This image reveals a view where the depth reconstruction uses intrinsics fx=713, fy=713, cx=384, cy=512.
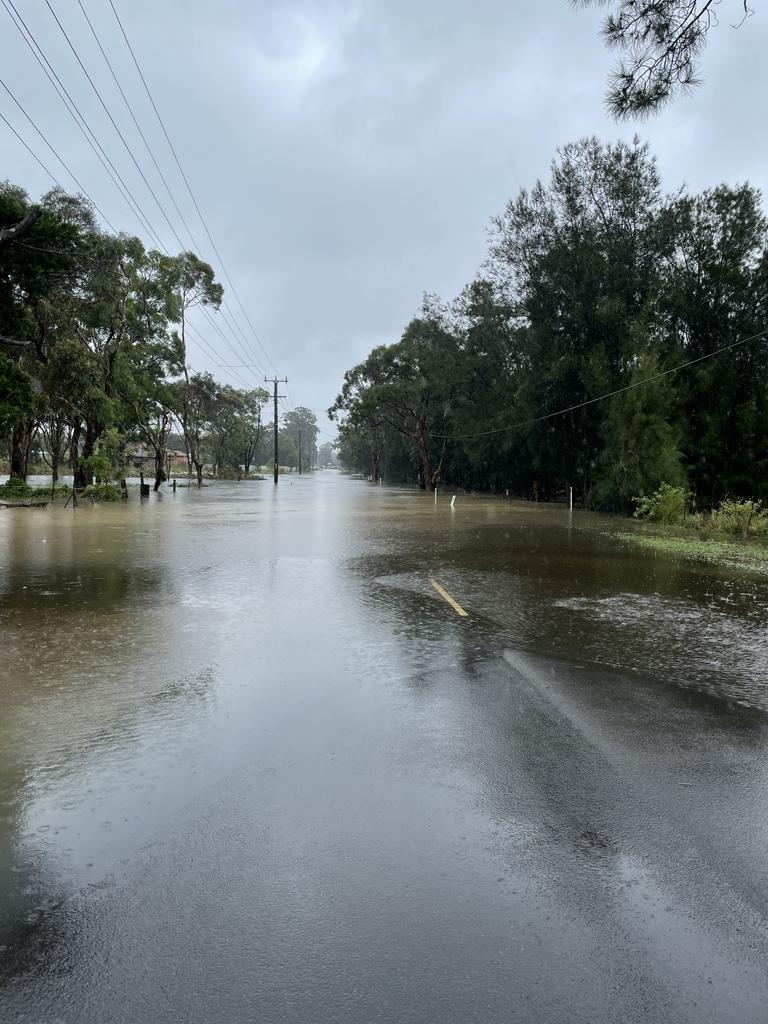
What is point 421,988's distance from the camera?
2479mm

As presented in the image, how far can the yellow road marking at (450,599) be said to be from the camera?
368 inches

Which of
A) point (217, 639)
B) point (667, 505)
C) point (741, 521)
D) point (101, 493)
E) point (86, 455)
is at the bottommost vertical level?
point (217, 639)

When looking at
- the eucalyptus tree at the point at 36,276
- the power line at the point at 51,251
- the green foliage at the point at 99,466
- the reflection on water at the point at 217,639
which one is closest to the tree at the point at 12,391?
the eucalyptus tree at the point at 36,276

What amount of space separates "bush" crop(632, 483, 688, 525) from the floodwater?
19.2 meters

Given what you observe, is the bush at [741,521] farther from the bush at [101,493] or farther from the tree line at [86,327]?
the bush at [101,493]

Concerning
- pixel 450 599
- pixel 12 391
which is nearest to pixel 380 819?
pixel 450 599

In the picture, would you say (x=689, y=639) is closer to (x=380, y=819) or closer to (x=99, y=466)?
(x=380, y=819)

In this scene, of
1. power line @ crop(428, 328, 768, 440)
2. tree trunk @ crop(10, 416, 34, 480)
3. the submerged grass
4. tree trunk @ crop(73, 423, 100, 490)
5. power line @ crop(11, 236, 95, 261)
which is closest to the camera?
the submerged grass

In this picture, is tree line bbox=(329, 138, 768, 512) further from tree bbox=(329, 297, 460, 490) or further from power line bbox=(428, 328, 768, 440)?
tree bbox=(329, 297, 460, 490)

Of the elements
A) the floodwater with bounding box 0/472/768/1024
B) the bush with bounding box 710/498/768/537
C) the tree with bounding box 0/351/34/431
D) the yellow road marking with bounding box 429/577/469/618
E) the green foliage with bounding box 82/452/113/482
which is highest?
the tree with bounding box 0/351/34/431

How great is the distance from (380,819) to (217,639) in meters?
4.34

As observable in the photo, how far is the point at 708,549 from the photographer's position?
59.5 feet

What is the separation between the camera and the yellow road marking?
9352 mm

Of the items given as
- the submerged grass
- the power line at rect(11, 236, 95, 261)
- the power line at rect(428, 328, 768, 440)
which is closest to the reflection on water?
the submerged grass
